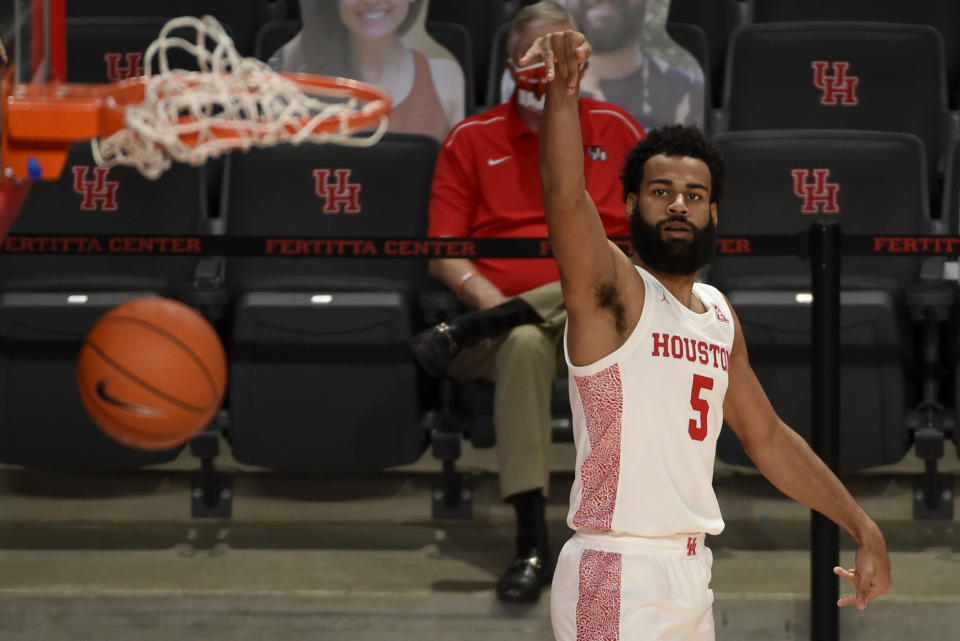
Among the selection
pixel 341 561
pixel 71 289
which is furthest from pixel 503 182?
pixel 71 289

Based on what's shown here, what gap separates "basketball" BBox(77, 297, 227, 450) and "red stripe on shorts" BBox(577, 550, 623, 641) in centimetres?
100

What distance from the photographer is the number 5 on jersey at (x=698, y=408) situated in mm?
2562

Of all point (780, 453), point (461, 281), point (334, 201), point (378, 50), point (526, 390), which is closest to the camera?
point (780, 453)

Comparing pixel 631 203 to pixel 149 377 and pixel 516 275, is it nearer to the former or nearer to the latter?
pixel 149 377

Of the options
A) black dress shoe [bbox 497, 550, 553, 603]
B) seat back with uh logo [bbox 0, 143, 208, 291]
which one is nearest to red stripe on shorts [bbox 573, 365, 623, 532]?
black dress shoe [bbox 497, 550, 553, 603]

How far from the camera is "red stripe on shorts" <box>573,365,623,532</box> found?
2521 millimetres

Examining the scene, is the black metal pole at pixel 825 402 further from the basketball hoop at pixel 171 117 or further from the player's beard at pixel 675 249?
the basketball hoop at pixel 171 117

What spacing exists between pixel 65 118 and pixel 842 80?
350cm

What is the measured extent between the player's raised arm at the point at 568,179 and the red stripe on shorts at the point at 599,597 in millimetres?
469

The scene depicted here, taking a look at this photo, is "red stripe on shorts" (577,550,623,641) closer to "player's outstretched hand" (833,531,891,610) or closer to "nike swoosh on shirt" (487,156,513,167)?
"player's outstretched hand" (833,531,891,610)

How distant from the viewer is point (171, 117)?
238 cm

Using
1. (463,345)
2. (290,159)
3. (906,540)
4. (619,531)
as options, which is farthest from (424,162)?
(619,531)

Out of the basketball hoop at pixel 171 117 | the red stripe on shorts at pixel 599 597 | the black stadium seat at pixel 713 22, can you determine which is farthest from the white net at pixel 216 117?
the black stadium seat at pixel 713 22

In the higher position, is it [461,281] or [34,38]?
[34,38]
